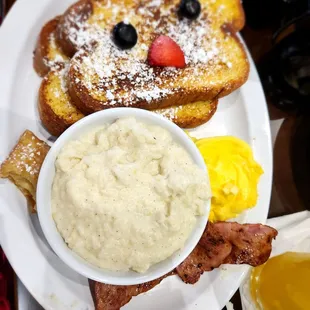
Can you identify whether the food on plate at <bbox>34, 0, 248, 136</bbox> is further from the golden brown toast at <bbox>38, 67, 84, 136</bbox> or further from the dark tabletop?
the dark tabletop

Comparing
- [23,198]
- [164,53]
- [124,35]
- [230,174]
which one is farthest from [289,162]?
[23,198]

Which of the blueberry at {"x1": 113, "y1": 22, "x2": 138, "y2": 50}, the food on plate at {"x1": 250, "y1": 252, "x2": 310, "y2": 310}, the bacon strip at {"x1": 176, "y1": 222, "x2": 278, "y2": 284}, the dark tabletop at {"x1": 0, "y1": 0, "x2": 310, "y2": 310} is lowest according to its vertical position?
the food on plate at {"x1": 250, "y1": 252, "x2": 310, "y2": 310}

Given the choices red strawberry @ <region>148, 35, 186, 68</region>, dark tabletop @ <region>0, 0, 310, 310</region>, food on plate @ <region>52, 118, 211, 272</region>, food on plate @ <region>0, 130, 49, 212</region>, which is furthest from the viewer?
dark tabletop @ <region>0, 0, 310, 310</region>

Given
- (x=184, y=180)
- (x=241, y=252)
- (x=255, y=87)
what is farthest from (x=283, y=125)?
(x=184, y=180)

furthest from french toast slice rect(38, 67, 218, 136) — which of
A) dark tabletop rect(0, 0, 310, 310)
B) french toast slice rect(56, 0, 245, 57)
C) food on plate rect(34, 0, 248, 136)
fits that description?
dark tabletop rect(0, 0, 310, 310)

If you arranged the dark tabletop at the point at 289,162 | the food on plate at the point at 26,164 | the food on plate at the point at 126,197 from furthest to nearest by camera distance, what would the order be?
the dark tabletop at the point at 289,162
the food on plate at the point at 26,164
the food on plate at the point at 126,197

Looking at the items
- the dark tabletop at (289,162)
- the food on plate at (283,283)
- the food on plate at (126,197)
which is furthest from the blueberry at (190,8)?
the food on plate at (283,283)

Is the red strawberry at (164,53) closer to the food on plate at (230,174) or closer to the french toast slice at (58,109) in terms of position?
the french toast slice at (58,109)
